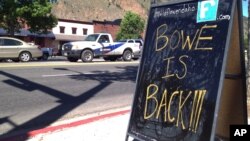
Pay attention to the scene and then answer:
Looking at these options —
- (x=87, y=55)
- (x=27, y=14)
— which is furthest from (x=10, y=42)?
(x=27, y=14)

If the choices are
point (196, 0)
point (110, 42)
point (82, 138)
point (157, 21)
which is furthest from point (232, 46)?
point (110, 42)

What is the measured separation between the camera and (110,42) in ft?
80.6

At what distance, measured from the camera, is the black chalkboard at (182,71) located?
4.23 meters

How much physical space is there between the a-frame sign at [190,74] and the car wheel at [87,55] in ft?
58.5

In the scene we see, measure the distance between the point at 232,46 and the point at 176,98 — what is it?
858mm

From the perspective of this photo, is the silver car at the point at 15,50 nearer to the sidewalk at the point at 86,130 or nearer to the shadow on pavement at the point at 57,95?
the shadow on pavement at the point at 57,95

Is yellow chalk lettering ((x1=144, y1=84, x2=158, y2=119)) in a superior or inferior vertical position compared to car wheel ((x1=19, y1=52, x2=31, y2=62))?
superior

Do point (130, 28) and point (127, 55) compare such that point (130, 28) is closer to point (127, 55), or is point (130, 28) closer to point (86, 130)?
point (127, 55)

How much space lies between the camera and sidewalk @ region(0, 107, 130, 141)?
618 centimetres

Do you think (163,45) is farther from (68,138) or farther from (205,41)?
(68,138)

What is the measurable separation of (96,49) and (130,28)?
43.0 m

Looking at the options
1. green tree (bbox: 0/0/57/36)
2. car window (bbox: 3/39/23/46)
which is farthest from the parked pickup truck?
green tree (bbox: 0/0/57/36)

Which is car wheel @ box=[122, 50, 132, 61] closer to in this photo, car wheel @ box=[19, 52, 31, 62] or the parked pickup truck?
the parked pickup truck

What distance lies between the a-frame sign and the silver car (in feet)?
64.1
